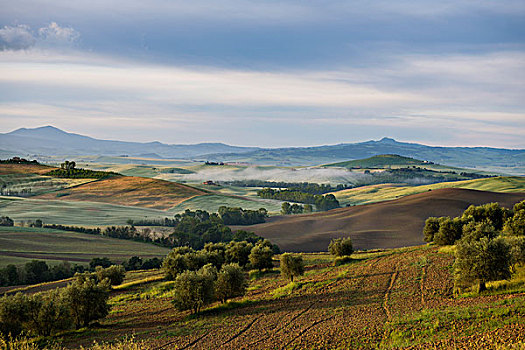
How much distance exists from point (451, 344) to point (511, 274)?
652 inches

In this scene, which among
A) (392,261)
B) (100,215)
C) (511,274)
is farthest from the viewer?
(100,215)

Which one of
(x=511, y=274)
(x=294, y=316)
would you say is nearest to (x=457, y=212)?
(x=511, y=274)

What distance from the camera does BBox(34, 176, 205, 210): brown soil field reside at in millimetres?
158625

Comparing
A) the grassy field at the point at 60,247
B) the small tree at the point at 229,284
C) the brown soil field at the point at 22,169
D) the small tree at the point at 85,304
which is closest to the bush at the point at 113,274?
the small tree at the point at 85,304

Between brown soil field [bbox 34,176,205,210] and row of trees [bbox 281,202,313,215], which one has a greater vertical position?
brown soil field [bbox 34,176,205,210]

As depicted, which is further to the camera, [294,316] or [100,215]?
[100,215]

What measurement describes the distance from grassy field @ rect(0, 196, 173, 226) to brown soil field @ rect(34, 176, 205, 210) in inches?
377

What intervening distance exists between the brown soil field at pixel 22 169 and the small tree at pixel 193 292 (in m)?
Answer: 166

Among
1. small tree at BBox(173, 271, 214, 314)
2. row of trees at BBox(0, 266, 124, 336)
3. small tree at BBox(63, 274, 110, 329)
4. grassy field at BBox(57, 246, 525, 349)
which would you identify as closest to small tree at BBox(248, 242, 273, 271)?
grassy field at BBox(57, 246, 525, 349)

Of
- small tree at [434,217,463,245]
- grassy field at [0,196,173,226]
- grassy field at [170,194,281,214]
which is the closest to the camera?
small tree at [434,217,463,245]

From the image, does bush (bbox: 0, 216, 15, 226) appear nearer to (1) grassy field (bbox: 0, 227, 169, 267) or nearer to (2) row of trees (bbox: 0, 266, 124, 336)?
(1) grassy field (bbox: 0, 227, 169, 267)

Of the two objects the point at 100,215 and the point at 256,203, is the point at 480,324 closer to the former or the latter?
the point at 100,215

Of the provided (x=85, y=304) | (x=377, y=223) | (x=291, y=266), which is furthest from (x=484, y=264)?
(x=377, y=223)

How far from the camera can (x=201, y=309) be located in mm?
35500
